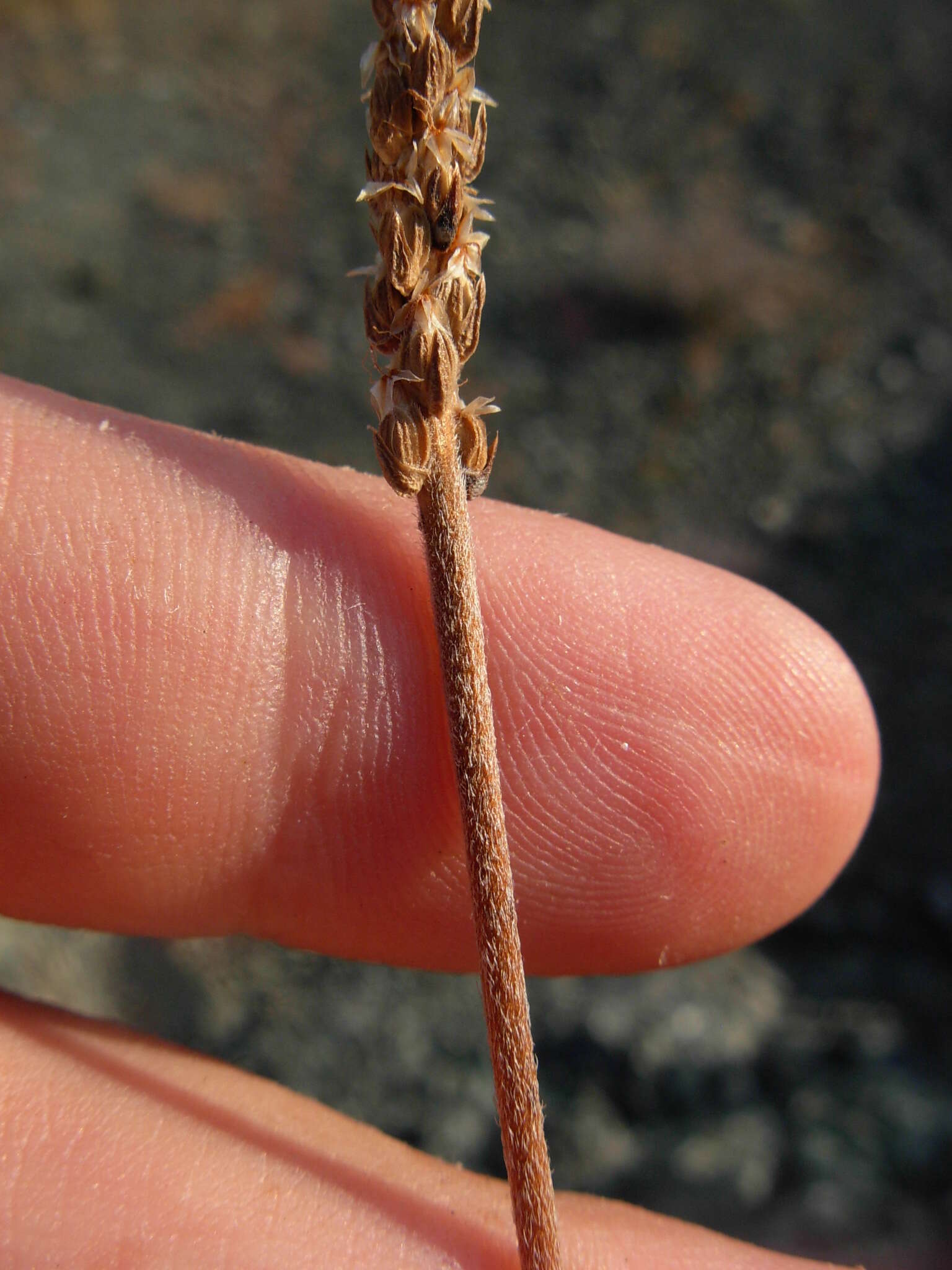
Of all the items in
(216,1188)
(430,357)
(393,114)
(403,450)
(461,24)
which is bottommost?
(216,1188)

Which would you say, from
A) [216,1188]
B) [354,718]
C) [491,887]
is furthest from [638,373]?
[216,1188]

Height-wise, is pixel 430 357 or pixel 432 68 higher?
pixel 432 68

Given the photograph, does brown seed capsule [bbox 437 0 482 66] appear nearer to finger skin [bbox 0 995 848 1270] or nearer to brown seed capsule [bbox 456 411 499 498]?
brown seed capsule [bbox 456 411 499 498]

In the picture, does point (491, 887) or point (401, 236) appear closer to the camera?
point (401, 236)

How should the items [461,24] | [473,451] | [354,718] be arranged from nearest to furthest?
[461,24], [473,451], [354,718]

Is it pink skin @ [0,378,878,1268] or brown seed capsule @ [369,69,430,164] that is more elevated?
brown seed capsule @ [369,69,430,164]

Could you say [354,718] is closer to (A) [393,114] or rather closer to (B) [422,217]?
(B) [422,217]

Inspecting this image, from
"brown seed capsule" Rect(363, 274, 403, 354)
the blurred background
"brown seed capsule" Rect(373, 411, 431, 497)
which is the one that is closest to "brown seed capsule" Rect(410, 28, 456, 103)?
"brown seed capsule" Rect(363, 274, 403, 354)
